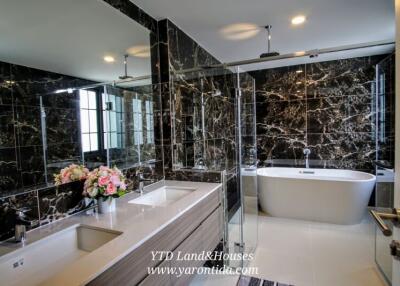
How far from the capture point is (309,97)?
14.1ft

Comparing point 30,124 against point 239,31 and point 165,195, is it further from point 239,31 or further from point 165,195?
point 239,31

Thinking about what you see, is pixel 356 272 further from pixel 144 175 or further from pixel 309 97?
pixel 309 97

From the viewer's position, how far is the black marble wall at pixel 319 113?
3.97 metres

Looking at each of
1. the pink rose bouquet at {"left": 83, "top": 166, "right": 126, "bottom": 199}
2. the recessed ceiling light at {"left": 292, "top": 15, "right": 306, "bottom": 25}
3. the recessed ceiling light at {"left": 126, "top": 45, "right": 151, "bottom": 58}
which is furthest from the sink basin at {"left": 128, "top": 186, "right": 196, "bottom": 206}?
the recessed ceiling light at {"left": 292, "top": 15, "right": 306, "bottom": 25}

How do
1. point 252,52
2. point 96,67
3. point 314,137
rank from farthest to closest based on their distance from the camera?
point 314,137, point 252,52, point 96,67

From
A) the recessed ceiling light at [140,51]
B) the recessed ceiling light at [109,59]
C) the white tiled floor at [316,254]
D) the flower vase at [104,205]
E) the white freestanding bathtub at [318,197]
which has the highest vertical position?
the recessed ceiling light at [140,51]

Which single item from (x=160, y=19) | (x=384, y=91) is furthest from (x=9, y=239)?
(x=384, y=91)

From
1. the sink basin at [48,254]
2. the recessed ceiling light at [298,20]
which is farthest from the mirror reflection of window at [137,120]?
the recessed ceiling light at [298,20]

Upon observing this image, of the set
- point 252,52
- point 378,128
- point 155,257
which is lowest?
point 155,257

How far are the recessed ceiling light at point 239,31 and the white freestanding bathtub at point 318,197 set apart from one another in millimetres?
2046

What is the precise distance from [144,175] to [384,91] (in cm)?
347

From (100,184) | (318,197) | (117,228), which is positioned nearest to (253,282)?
(117,228)

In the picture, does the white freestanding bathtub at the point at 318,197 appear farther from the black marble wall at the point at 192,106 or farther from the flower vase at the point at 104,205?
the flower vase at the point at 104,205

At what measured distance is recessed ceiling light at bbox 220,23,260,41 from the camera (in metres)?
2.63
